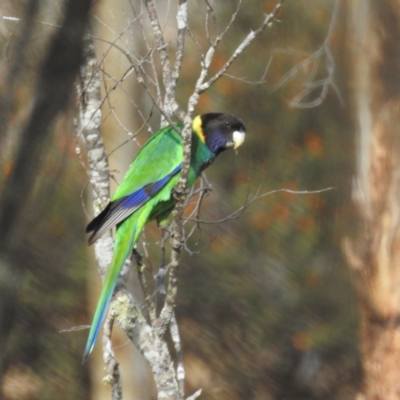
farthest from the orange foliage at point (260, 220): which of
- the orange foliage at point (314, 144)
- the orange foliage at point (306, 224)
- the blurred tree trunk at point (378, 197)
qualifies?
the blurred tree trunk at point (378, 197)

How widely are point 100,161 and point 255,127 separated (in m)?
4.47

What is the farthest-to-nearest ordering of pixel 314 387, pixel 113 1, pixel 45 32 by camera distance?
pixel 314 387 < pixel 113 1 < pixel 45 32

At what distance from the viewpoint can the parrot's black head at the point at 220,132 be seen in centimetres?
287

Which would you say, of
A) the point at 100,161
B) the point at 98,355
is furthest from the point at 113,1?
the point at 98,355

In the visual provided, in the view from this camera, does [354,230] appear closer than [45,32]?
No

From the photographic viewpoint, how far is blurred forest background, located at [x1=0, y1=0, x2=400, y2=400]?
19.6ft

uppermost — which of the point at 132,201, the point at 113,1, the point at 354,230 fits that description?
the point at 113,1

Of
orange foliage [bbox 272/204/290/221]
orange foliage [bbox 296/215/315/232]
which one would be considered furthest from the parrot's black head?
orange foliage [bbox 296/215/315/232]

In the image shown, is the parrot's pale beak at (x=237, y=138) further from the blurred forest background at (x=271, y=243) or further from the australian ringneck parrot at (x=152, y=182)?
the blurred forest background at (x=271, y=243)

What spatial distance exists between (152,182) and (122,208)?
0.24 m

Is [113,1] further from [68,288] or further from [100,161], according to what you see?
[68,288]

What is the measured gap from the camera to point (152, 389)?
614 cm

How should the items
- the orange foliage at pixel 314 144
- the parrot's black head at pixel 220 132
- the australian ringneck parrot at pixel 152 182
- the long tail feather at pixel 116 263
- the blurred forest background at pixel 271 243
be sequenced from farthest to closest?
the orange foliage at pixel 314 144
the blurred forest background at pixel 271 243
the parrot's black head at pixel 220 132
the australian ringneck parrot at pixel 152 182
the long tail feather at pixel 116 263

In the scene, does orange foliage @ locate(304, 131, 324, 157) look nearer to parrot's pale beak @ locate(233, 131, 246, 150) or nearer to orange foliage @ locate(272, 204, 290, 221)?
orange foliage @ locate(272, 204, 290, 221)
